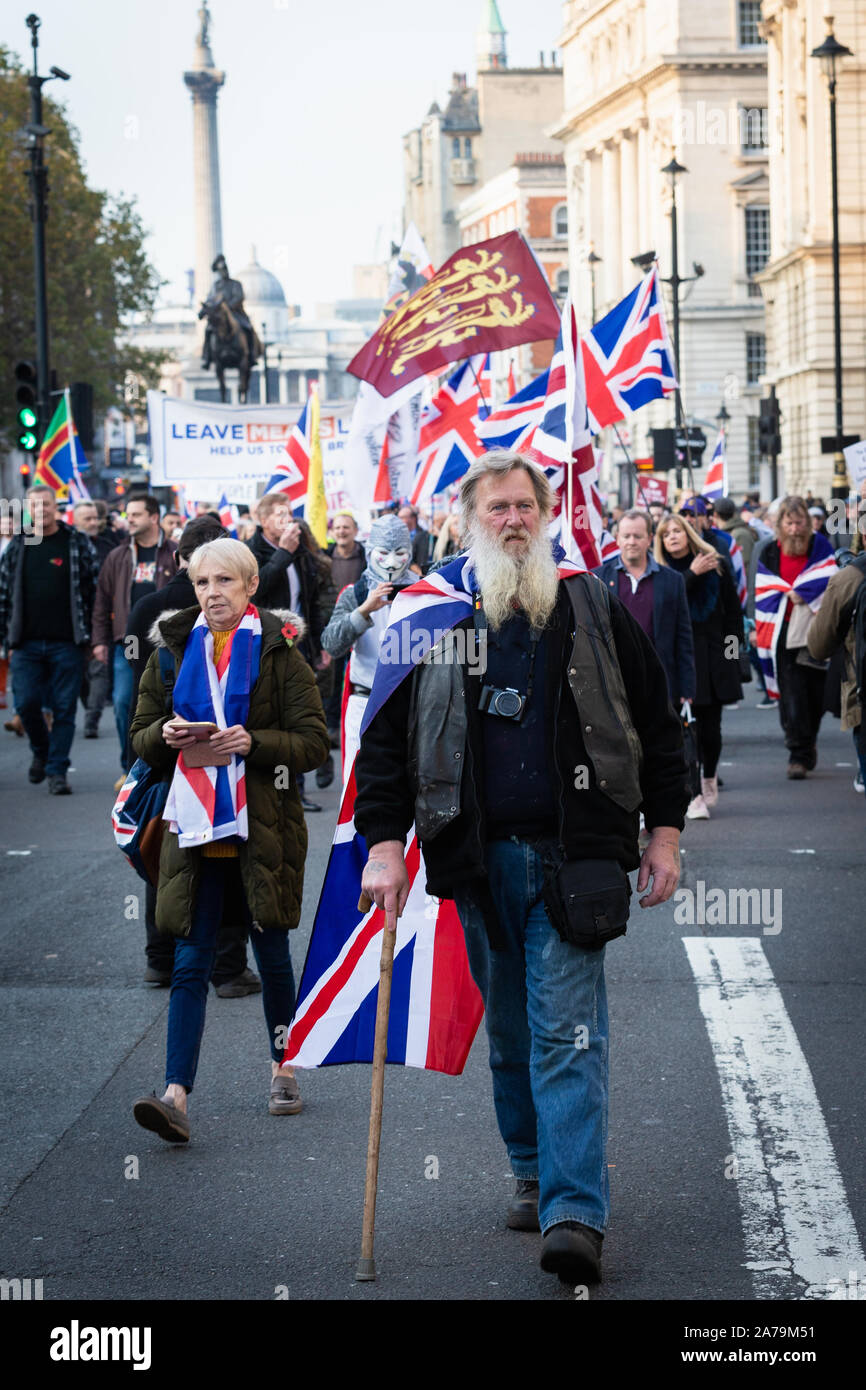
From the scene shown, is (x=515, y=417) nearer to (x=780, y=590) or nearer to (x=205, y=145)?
(x=780, y=590)

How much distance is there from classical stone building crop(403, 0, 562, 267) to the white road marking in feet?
418

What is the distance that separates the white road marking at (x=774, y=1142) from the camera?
4910 millimetres

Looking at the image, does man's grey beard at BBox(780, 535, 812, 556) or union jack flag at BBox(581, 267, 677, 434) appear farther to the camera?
man's grey beard at BBox(780, 535, 812, 556)

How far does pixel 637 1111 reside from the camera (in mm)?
6285

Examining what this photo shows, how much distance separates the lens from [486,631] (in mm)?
5105

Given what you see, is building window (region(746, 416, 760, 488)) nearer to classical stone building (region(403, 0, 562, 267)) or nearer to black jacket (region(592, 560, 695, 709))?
classical stone building (region(403, 0, 562, 267))

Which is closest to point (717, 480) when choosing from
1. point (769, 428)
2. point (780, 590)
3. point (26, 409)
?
point (26, 409)

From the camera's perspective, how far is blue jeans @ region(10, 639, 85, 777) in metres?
14.8

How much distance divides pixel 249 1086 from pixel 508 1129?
1645mm

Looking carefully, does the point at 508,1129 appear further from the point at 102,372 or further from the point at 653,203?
the point at 653,203

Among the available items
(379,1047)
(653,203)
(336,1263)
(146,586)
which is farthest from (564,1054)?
(653,203)

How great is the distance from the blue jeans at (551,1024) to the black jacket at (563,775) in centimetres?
12

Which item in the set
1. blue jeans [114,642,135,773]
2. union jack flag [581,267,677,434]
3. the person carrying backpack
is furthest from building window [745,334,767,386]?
the person carrying backpack

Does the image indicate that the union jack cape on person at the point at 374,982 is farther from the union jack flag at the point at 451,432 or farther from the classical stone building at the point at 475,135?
the classical stone building at the point at 475,135
